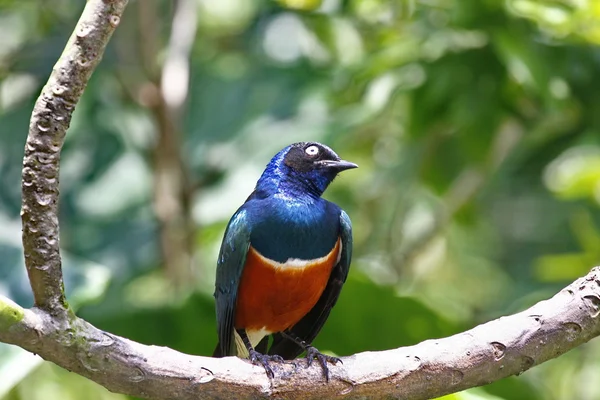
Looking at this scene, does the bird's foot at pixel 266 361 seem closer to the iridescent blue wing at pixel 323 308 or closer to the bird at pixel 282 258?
the bird at pixel 282 258

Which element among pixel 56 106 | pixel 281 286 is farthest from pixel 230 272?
pixel 56 106

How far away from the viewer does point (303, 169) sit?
153 inches

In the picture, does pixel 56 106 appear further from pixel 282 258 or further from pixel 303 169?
pixel 303 169

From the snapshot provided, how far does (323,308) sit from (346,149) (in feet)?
8.59

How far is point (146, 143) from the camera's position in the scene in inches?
240

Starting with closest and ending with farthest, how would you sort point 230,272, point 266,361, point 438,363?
1. point 438,363
2. point 266,361
3. point 230,272

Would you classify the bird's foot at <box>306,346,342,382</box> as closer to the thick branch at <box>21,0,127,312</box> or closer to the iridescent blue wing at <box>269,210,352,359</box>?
the iridescent blue wing at <box>269,210,352,359</box>

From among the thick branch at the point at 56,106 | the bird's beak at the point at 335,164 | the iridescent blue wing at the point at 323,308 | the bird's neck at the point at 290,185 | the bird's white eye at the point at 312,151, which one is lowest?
the iridescent blue wing at the point at 323,308

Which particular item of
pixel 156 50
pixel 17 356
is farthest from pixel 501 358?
pixel 156 50

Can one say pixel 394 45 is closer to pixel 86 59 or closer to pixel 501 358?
pixel 501 358

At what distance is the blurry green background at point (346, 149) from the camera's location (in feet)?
14.8

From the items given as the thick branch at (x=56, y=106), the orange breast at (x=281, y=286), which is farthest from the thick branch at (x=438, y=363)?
the orange breast at (x=281, y=286)

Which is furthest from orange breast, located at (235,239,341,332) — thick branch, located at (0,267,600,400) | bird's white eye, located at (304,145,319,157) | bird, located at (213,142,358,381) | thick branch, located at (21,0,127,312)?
thick branch, located at (21,0,127,312)

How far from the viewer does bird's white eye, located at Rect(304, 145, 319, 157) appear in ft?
12.8
